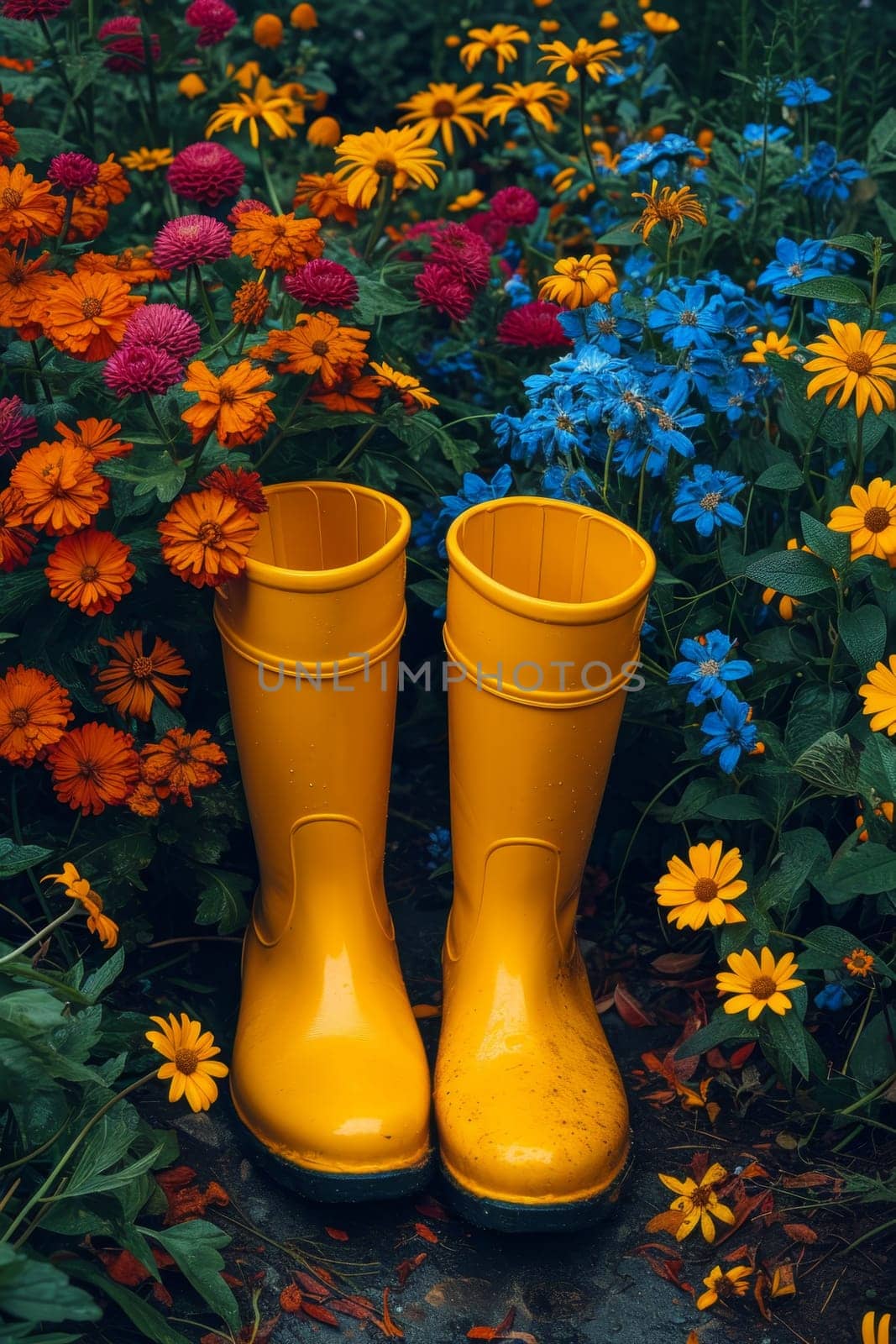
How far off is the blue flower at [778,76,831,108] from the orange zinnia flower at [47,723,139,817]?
123 centimetres

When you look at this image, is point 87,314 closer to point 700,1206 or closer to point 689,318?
point 689,318

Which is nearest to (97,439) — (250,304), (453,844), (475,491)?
(250,304)

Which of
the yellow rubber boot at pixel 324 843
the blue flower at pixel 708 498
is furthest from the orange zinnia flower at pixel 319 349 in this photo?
the blue flower at pixel 708 498

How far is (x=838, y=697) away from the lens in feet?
4.47

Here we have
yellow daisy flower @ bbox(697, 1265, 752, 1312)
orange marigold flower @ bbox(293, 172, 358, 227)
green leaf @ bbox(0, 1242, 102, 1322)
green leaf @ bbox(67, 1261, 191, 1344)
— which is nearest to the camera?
green leaf @ bbox(0, 1242, 102, 1322)

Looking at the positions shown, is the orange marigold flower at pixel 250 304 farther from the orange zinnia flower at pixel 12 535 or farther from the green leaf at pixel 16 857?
the green leaf at pixel 16 857

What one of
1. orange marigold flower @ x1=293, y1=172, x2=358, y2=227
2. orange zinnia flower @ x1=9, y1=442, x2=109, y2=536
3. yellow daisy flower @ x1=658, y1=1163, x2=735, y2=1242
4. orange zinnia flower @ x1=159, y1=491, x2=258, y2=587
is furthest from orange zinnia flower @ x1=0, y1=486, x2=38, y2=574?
yellow daisy flower @ x1=658, y1=1163, x2=735, y2=1242

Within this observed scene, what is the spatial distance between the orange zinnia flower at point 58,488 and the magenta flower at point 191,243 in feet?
0.71

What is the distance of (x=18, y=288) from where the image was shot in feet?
4.21

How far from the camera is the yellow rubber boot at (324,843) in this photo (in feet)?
4.10

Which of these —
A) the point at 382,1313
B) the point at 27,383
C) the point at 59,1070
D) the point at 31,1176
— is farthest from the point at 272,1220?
the point at 27,383

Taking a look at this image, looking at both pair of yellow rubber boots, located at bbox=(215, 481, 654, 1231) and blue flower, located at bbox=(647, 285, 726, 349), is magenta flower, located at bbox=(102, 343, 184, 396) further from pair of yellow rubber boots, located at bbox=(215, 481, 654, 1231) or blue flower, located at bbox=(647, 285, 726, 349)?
blue flower, located at bbox=(647, 285, 726, 349)

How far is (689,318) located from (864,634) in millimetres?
387

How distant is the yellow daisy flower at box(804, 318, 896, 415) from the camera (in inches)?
48.8
